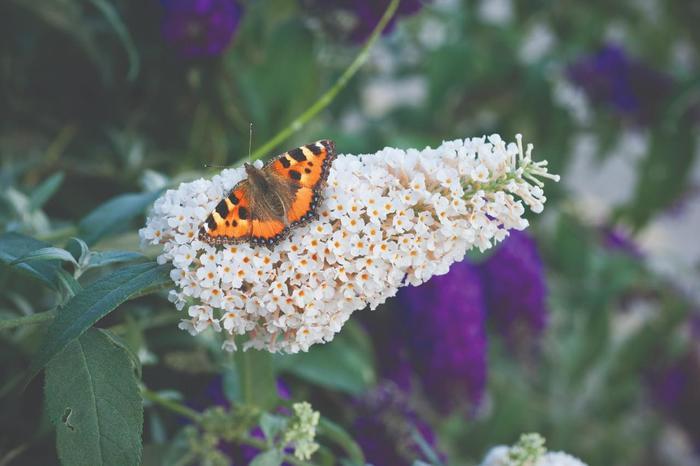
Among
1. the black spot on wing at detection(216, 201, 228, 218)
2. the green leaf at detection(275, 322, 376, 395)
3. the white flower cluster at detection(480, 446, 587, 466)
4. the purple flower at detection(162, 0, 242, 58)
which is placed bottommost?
the white flower cluster at detection(480, 446, 587, 466)

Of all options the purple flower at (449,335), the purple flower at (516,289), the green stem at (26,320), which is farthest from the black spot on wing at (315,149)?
the purple flower at (516,289)

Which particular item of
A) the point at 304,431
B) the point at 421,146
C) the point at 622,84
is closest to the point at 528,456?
the point at 304,431

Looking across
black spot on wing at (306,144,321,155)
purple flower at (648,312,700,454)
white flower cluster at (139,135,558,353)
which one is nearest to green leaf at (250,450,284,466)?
white flower cluster at (139,135,558,353)

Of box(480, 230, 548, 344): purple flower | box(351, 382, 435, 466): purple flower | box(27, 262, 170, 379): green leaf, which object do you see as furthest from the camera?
box(480, 230, 548, 344): purple flower

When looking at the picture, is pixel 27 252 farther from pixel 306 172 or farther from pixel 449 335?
pixel 449 335

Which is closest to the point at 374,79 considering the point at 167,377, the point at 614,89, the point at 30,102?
the point at 614,89

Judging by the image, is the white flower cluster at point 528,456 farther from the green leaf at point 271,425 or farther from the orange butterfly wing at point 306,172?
the orange butterfly wing at point 306,172

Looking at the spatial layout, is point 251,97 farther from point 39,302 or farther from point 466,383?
point 466,383

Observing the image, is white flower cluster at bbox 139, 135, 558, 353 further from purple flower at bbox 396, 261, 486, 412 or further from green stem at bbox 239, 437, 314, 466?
purple flower at bbox 396, 261, 486, 412
